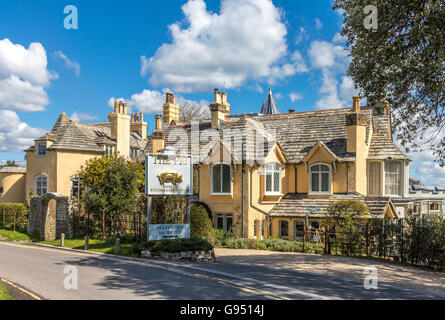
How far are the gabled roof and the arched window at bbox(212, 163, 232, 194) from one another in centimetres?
3982

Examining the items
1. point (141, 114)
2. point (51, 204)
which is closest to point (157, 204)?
point (51, 204)

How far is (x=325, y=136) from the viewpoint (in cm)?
3080

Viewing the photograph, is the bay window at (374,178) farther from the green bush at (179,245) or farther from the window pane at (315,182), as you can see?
the green bush at (179,245)

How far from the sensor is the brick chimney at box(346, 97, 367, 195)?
28312 millimetres

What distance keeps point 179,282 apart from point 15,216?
76.1 ft

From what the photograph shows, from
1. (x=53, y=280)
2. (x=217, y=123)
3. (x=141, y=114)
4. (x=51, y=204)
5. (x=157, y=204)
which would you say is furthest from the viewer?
(x=141, y=114)

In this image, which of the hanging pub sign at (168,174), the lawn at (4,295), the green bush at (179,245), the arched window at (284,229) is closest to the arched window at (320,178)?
the arched window at (284,229)

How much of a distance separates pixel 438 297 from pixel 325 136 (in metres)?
19.1

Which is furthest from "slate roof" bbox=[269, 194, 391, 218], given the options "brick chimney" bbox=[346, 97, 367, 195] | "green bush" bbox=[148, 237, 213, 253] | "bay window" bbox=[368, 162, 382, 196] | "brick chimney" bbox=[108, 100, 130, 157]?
"brick chimney" bbox=[108, 100, 130, 157]

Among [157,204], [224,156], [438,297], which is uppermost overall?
[224,156]

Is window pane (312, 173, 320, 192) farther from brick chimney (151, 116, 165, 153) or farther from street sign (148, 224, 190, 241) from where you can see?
brick chimney (151, 116, 165, 153)

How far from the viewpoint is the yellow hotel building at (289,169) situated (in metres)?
27.8
